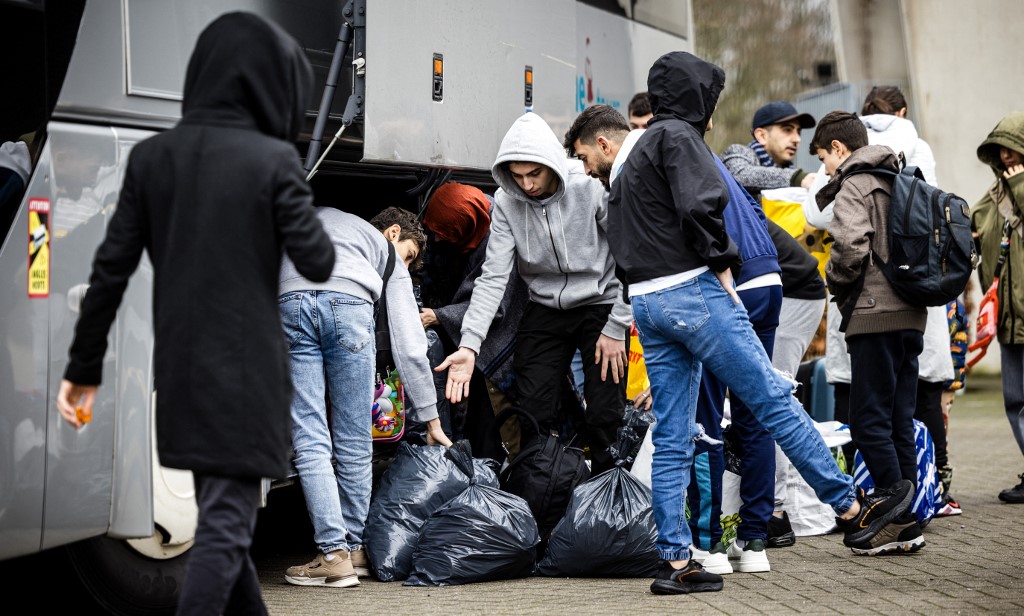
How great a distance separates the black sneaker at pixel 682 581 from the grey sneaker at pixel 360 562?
1.26 m

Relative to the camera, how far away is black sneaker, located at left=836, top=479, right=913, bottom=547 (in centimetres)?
555

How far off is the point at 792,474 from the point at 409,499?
1.89 m

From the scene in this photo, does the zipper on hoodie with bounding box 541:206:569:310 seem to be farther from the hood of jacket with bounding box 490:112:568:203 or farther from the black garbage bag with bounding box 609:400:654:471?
the black garbage bag with bounding box 609:400:654:471

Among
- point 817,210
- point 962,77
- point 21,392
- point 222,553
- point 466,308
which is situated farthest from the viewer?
point 962,77

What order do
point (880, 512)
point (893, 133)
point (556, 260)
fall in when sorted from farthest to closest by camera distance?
point (893, 133)
point (556, 260)
point (880, 512)

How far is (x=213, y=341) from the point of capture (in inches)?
129

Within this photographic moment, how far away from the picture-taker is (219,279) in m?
3.29

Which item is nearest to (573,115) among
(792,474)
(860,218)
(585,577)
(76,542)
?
(860,218)

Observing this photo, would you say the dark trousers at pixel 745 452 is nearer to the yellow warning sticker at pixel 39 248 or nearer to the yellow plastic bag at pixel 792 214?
the yellow plastic bag at pixel 792 214

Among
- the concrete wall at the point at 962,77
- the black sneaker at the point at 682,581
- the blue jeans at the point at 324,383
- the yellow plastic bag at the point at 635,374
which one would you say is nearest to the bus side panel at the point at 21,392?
the blue jeans at the point at 324,383

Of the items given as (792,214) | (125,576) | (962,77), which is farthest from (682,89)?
(962,77)

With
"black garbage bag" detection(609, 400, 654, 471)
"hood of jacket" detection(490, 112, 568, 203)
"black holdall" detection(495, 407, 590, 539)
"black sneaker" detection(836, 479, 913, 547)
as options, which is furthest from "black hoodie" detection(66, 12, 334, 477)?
"black sneaker" detection(836, 479, 913, 547)

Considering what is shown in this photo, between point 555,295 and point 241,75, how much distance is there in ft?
8.87

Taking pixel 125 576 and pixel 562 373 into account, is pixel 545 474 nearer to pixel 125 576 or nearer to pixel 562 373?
pixel 562 373
